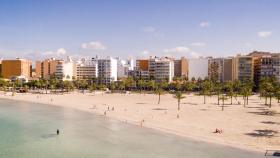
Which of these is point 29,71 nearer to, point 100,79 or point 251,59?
point 100,79

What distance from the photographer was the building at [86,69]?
188750mm

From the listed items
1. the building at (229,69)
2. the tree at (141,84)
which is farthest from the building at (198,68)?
the tree at (141,84)

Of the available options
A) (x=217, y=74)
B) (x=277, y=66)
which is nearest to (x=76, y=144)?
(x=277, y=66)

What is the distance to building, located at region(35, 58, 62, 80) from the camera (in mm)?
191875

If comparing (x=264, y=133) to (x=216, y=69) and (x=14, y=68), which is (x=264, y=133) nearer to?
(x=216, y=69)

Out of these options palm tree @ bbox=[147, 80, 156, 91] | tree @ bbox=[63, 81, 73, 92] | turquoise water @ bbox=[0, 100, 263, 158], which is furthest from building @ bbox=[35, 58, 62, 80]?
turquoise water @ bbox=[0, 100, 263, 158]

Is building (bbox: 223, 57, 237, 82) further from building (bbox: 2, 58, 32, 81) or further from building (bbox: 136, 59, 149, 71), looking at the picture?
building (bbox: 2, 58, 32, 81)

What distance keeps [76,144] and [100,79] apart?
137894mm

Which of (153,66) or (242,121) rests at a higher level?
(153,66)

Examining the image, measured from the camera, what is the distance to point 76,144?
40.3m

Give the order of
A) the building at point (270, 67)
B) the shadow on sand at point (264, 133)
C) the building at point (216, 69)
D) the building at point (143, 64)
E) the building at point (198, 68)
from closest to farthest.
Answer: the shadow on sand at point (264, 133), the building at point (270, 67), the building at point (216, 69), the building at point (198, 68), the building at point (143, 64)

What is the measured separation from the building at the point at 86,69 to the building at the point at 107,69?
2.61m

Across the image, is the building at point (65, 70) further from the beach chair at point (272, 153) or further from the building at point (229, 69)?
the beach chair at point (272, 153)

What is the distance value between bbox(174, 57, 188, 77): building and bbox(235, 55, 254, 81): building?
123ft
